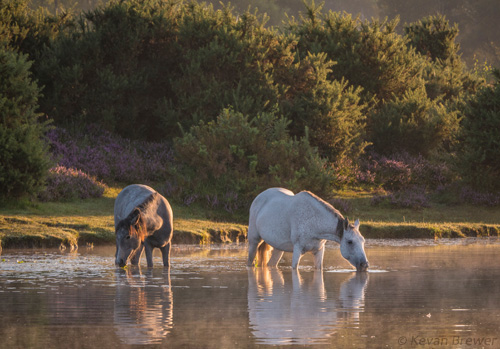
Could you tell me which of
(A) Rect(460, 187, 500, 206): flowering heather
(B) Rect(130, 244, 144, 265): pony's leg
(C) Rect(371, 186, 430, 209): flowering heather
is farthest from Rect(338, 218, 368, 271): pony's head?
(A) Rect(460, 187, 500, 206): flowering heather

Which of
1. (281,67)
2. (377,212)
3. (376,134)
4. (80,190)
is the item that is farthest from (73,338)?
(376,134)

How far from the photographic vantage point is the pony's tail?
1791 centimetres

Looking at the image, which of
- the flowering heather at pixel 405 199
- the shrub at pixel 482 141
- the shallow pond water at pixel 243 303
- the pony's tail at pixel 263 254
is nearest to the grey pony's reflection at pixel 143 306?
the shallow pond water at pixel 243 303

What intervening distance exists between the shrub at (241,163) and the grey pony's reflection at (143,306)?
14136 mm

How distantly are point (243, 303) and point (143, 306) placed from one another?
130 cm

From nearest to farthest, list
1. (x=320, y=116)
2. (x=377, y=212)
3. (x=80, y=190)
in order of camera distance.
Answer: (x=80, y=190) < (x=377, y=212) < (x=320, y=116)

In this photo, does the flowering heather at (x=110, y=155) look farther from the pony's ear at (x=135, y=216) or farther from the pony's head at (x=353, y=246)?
the pony's head at (x=353, y=246)

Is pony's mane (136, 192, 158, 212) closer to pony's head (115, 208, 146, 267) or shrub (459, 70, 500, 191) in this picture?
pony's head (115, 208, 146, 267)

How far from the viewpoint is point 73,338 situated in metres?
8.40

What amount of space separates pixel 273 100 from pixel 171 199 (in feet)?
27.4

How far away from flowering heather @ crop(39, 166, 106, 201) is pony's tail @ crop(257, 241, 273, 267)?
1139cm

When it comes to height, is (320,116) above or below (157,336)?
above

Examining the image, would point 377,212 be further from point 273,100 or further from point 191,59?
point 191,59

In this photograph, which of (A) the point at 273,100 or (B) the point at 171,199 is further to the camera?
(A) the point at 273,100
